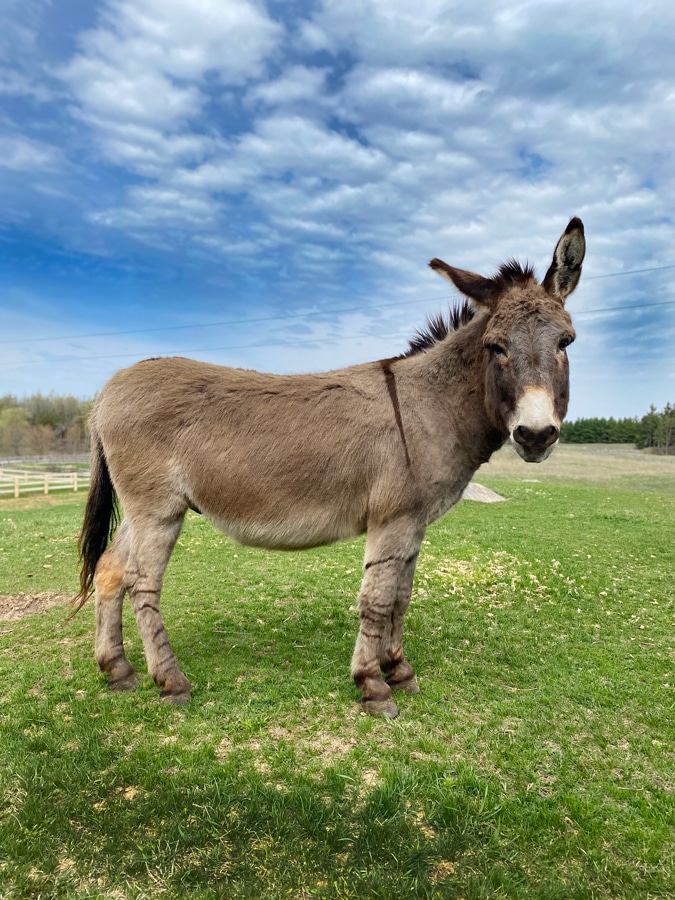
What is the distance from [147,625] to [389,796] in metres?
2.70

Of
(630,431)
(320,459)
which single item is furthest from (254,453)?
(630,431)

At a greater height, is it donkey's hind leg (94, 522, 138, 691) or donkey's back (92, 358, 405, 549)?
donkey's back (92, 358, 405, 549)

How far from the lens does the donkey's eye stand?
411 cm

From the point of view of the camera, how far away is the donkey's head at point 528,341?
3807mm

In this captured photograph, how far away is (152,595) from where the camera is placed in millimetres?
4785

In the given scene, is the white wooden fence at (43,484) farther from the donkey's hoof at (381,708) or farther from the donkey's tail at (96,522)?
the donkey's hoof at (381,708)

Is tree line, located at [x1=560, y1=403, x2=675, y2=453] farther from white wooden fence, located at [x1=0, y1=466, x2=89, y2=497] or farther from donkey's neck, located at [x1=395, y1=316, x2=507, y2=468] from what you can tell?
donkey's neck, located at [x1=395, y1=316, x2=507, y2=468]

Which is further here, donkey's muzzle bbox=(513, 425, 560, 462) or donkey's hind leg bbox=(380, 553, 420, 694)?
donkey's hind leg bbox=(380, 553, 420, 694)

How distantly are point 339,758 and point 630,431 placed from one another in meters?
109

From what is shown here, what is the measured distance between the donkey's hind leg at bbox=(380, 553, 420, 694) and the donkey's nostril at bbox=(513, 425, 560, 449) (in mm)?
1772

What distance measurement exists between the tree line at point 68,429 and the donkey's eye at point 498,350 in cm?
7815

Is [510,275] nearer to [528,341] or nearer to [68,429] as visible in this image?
[528,341]

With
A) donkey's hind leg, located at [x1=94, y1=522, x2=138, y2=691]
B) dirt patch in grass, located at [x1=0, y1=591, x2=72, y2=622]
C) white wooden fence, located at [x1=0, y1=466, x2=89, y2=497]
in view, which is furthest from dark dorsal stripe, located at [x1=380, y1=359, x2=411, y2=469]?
white wooden fence, located at [x1=0, y1=466, x2=89, y2=497]

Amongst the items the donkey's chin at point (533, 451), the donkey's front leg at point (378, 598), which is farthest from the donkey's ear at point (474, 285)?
the donkey's front leg at point (378, 598)
